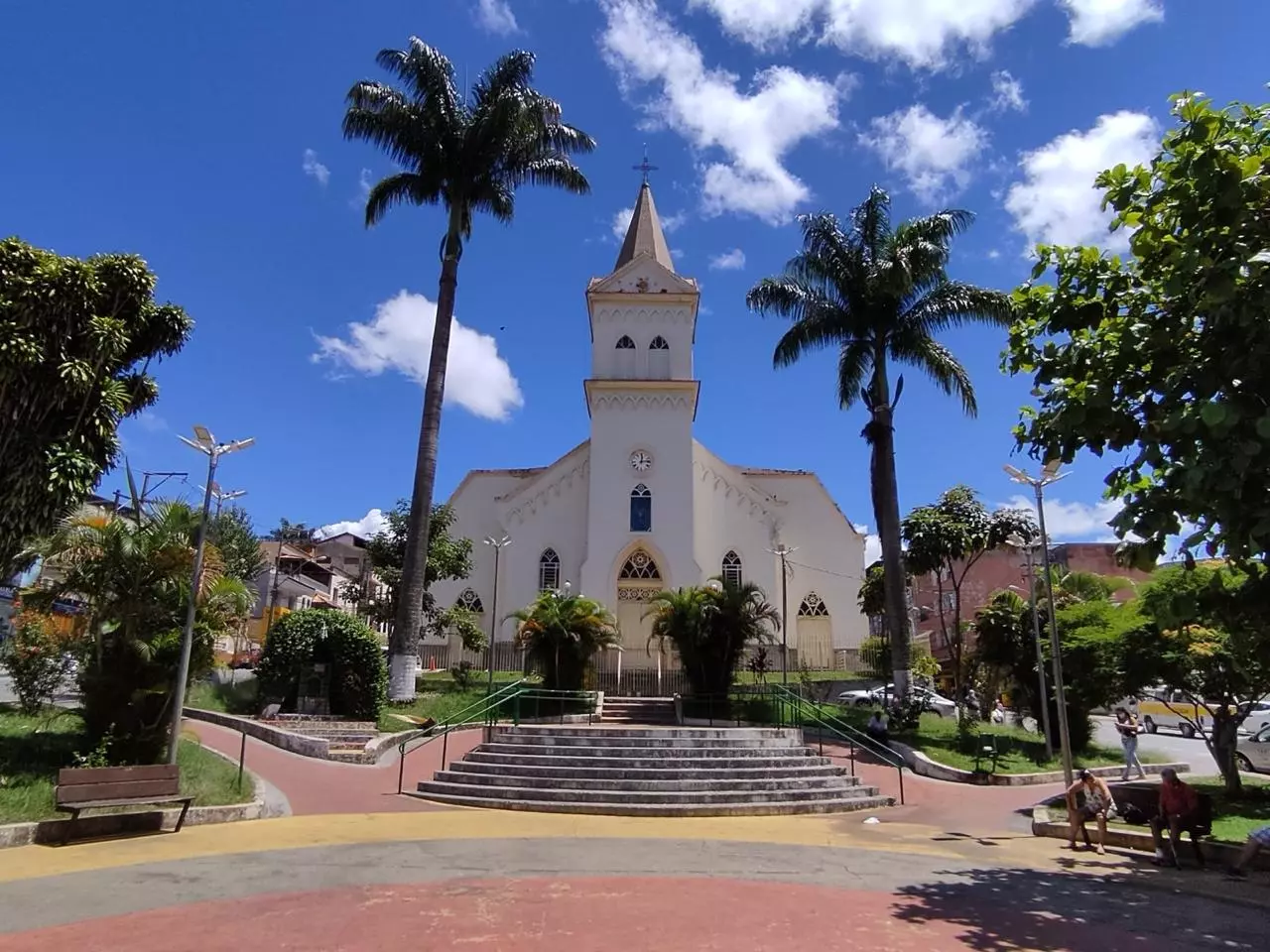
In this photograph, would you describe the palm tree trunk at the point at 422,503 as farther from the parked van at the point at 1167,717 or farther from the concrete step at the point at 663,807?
the parked van at the point at 1167,717

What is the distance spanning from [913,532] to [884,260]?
844 centimetres

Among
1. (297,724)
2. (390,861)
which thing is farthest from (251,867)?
(297,724)

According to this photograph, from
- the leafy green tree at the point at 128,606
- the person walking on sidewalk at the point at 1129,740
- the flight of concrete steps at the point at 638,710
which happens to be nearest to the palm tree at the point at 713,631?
the flight of concrete steps at the point at 638,710

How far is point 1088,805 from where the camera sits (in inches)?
418

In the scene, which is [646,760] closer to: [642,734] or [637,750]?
[637,750]

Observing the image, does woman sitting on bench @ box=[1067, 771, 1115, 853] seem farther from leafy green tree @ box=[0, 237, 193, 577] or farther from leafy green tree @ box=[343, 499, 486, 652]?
leafy green tree @ box=[343, 499, 486, 652]

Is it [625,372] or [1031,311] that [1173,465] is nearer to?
[1031,311]

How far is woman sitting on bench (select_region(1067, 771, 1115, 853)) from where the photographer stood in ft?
34.0

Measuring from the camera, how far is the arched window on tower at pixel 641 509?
113ft

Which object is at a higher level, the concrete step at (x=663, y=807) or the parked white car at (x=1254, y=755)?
the parked white car at (x=1254, y=755)

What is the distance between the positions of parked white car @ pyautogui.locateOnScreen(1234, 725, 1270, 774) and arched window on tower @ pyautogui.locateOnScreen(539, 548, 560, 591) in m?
23.2

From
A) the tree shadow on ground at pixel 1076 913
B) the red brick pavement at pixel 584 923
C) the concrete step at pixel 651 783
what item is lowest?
the tree shadow on ground at pixel 1076 913

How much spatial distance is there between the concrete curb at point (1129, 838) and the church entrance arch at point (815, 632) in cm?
2194

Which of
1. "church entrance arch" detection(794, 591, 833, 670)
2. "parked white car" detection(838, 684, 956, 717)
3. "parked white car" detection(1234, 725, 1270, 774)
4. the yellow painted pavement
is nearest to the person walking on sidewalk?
"parked white car" detection(838, 684, 956, 717)
